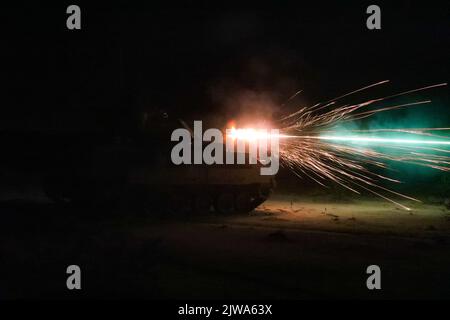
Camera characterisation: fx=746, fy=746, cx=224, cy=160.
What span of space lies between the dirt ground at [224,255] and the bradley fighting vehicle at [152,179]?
3.11 feet

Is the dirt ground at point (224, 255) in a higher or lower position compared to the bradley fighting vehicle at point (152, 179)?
lower

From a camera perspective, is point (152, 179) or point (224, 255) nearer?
point (224, 255)

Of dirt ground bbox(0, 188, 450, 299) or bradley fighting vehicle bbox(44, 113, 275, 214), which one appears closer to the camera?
dirt ground bbox(0, 188, 450, 299)

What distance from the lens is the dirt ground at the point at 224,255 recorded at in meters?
9.28

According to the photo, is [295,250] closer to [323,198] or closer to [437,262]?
[437,262]

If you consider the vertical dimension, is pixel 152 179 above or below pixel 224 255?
above

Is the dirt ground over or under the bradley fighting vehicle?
under

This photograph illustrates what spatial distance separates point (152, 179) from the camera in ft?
65.2

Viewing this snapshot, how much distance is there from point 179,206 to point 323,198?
737 cm

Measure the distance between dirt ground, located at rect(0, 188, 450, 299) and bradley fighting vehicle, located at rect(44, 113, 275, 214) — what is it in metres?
0.95

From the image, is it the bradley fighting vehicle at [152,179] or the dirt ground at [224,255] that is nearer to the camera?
the dirt ground at [224,255]

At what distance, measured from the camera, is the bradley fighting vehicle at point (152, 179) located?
19875mm

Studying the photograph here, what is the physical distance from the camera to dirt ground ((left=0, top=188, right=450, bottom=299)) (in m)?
9.28

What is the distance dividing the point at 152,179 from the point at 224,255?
8.03 metres
